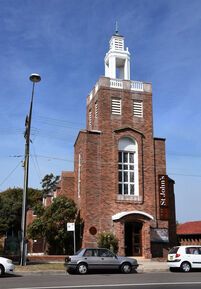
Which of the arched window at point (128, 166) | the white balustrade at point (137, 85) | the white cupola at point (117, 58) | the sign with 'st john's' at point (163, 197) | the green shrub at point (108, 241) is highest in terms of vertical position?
the white cupola at point (117, 58)

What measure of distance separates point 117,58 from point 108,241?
54.4ft

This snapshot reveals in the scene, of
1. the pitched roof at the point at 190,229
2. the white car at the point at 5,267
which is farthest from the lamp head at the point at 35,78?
the pitched roof at the point at 190,229

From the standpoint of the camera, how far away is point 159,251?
35625 millimetres

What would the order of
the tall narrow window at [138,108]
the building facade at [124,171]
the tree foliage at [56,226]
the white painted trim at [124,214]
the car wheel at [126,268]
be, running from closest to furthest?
the car wheel at [126,268], the white painted trim at [124,214], the building facade at [124,171], the tree foliage at [56,226], the tall narrow window at [138,108]

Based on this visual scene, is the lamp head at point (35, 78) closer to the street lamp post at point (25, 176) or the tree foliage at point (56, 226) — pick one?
the street lamp post at point (25, 176)

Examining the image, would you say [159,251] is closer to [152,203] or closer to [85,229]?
[152,203]

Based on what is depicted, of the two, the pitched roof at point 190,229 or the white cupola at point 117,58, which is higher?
the white cupola at point 117,58

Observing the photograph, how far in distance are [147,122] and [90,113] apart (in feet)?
19.3

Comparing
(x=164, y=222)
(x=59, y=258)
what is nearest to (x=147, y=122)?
(x=164, y=222)

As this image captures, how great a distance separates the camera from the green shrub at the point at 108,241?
1305 inches

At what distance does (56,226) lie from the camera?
36.0m

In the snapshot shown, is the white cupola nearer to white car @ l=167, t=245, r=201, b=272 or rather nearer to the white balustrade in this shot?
the white balustrade

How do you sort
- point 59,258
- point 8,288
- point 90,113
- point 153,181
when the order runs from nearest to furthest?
point 8,288, point 59,258, point 153,181, point 90,113

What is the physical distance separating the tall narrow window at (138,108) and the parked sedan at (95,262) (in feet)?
57.5
